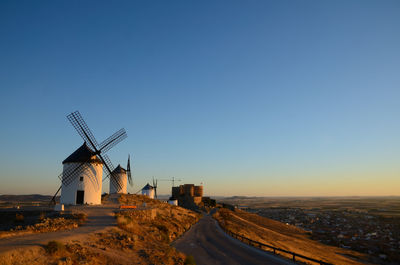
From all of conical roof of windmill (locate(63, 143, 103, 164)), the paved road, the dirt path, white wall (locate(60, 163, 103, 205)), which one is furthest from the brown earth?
conical roof of windmill (locate(63, 143, 103, 164))

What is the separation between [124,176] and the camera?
5916 centimetres

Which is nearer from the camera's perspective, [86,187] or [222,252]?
[222,252]

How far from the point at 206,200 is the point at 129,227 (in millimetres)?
67261

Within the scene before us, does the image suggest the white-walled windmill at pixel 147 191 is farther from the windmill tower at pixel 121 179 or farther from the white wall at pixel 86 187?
the white wall at pixel 86 187

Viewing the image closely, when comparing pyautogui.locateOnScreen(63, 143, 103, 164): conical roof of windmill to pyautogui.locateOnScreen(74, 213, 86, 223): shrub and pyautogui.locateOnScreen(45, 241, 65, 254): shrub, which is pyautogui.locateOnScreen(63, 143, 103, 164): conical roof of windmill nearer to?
pyautogui.locateOnScreen(74, 213, 86, 223): shrub

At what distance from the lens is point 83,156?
35375mm

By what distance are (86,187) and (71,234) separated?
19.5 meters

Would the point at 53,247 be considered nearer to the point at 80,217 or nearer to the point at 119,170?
the point at 80,217

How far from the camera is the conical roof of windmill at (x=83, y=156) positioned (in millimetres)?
34906

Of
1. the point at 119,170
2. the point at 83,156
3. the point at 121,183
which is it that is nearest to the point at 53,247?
the point at 83,156

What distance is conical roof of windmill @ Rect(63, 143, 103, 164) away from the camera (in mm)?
34906

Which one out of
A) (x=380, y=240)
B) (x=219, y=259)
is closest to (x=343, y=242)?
(x=380, y=240)

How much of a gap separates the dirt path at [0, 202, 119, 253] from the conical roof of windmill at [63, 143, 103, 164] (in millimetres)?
8380

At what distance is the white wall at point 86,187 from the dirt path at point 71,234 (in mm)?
6072
